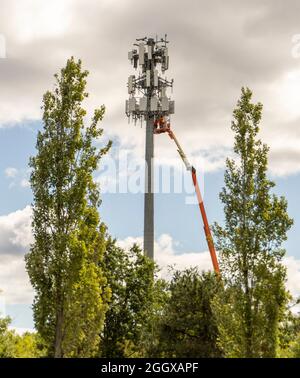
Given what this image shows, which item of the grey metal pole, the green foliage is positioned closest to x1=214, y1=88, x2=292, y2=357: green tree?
the green foliage

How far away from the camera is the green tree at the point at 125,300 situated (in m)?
44.3

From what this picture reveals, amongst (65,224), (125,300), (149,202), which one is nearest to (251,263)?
(65,224)

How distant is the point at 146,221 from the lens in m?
Result: 57.7

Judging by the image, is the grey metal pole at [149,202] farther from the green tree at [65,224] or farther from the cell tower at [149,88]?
the green tree at [65,224]

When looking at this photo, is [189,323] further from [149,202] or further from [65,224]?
[149,202]

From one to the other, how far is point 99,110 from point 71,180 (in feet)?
12.9

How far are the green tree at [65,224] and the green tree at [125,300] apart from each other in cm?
1392

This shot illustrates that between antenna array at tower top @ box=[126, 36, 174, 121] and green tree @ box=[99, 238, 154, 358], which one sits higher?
antenna array at tower top @ box=[126, 36, 174, 121]

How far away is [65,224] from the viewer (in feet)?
92.5

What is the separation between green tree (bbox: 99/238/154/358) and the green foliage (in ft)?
33.8

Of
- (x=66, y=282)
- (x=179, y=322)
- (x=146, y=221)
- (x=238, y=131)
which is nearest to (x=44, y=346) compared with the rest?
(x=66, y=282)

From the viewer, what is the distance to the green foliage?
31906mm

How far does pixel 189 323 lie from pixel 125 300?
13993 mm

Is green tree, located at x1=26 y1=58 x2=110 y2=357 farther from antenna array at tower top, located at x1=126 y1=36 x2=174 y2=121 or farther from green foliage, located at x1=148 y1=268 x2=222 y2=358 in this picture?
antenna array at tower top, located at x1=126 y1=36 x2=174 y2=121
